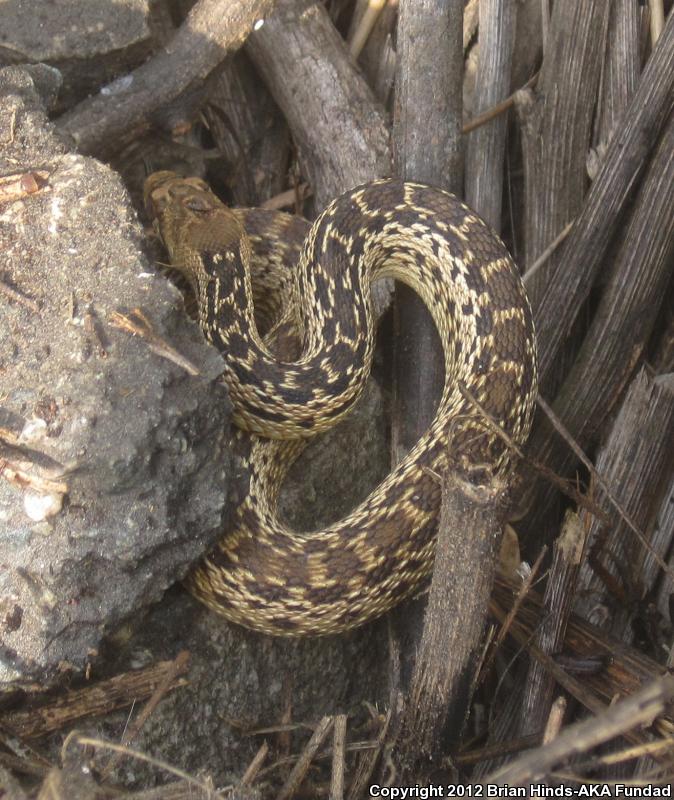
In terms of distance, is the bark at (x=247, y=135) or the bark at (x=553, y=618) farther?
the bark at (x=247, y=135)

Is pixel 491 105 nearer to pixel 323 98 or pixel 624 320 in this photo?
pixel 323 98

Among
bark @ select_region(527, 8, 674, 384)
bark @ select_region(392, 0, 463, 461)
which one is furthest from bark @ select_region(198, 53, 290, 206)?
bark @ select_region(527, 8, 674, 384)

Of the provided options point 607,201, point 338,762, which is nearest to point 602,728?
point 338,762

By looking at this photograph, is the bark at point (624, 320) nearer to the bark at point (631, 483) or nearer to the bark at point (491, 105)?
the bark at point (631, 483)

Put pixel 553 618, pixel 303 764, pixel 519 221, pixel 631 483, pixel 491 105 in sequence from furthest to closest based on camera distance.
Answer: pixel 519 221 → pixel 491 105 → pixel 631 483 → pixel 553 618 → pixel 303 764

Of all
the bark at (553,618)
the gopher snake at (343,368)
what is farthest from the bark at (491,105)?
the bark at (553,618)

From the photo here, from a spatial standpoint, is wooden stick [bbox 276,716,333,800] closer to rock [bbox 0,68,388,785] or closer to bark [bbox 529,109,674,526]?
rock [bbox 0,68,388,785]
